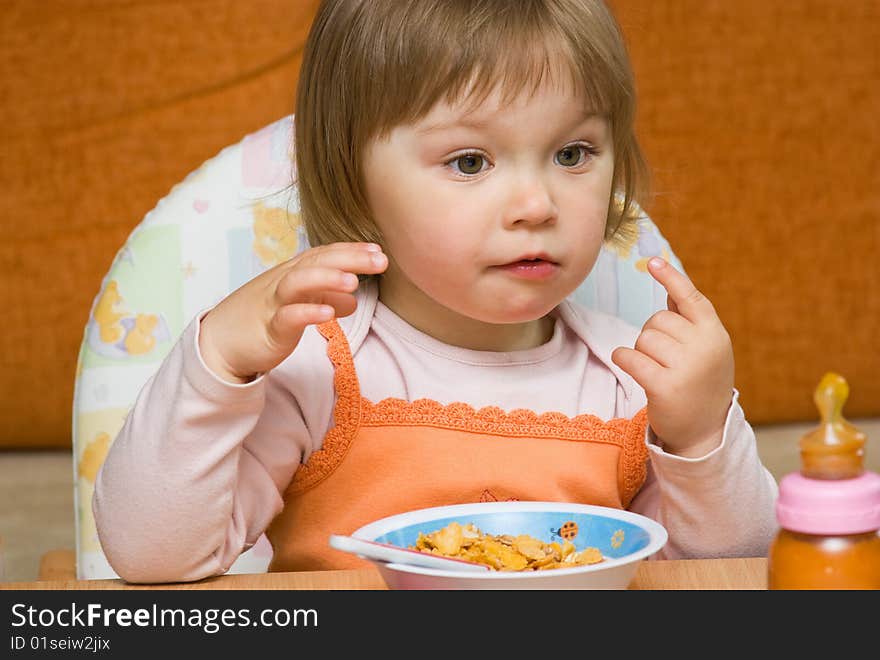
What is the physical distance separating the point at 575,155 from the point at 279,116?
147 cm

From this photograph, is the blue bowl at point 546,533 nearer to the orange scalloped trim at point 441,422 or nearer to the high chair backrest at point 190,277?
the orange scalloped trim at point 441,422

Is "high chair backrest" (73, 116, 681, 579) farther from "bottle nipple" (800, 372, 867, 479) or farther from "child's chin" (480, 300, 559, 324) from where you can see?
"bottle nipple" (800, 372, 867, 479)

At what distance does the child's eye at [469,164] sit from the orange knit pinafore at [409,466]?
0.17 metres

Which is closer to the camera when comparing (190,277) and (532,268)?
(532,268)

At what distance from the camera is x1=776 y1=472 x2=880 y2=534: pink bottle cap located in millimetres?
625

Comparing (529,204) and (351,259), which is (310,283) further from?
(529,204)

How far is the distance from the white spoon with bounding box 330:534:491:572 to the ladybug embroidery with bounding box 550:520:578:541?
10 cm

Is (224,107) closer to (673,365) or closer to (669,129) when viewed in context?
(669,129)

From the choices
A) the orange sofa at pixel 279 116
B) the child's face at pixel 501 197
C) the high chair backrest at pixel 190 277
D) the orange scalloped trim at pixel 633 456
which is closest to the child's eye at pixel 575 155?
the child's face at pixel 501 197

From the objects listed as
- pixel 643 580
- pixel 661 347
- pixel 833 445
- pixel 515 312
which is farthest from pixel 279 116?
pixel 833 445

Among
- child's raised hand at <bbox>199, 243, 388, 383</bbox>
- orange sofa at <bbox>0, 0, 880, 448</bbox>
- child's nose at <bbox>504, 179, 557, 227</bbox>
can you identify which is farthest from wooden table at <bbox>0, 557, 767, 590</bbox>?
orange sofa at <bbox>0, 0, 880, 448</bbox>

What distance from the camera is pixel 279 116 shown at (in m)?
2.40

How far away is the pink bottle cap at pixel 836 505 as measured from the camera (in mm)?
625

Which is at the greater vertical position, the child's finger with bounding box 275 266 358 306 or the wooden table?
the child's finger with bounding box 275 266 358 306
